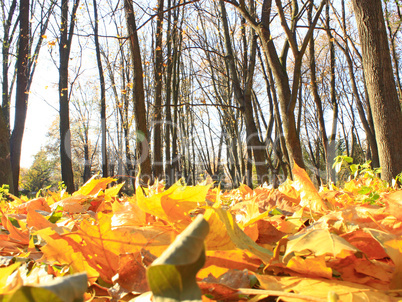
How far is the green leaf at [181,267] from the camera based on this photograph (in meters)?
0.24

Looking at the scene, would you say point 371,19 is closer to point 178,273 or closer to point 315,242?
point 315,242

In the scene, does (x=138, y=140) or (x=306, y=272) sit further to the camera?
(x=138, y=140)

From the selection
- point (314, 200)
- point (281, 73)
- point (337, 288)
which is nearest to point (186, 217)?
point (337, 288)

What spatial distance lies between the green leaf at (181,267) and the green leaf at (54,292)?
62mm

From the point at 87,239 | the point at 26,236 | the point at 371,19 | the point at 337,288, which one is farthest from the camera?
the point at 371,19

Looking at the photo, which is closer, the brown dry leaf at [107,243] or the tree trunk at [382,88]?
the brown dry leaf at [107,243]

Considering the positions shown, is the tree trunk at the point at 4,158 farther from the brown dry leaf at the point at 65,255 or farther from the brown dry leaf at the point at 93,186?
the brown dry leaf at the point at 65,255

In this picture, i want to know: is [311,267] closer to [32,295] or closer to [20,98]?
[32,295]

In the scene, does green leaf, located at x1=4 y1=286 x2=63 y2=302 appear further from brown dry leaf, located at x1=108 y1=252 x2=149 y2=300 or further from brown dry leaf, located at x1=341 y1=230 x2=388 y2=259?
brown dry leaf, located at x1=341 y1=230 x2=388 y2=259

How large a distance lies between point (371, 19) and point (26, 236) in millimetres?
3562

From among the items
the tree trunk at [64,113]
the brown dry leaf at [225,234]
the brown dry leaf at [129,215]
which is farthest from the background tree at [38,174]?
the brown dry leaf at [225,234]

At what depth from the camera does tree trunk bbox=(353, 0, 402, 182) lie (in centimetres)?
310

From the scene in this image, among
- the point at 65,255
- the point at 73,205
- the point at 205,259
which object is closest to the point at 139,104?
the point at 73,205

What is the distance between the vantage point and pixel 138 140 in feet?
17.6
